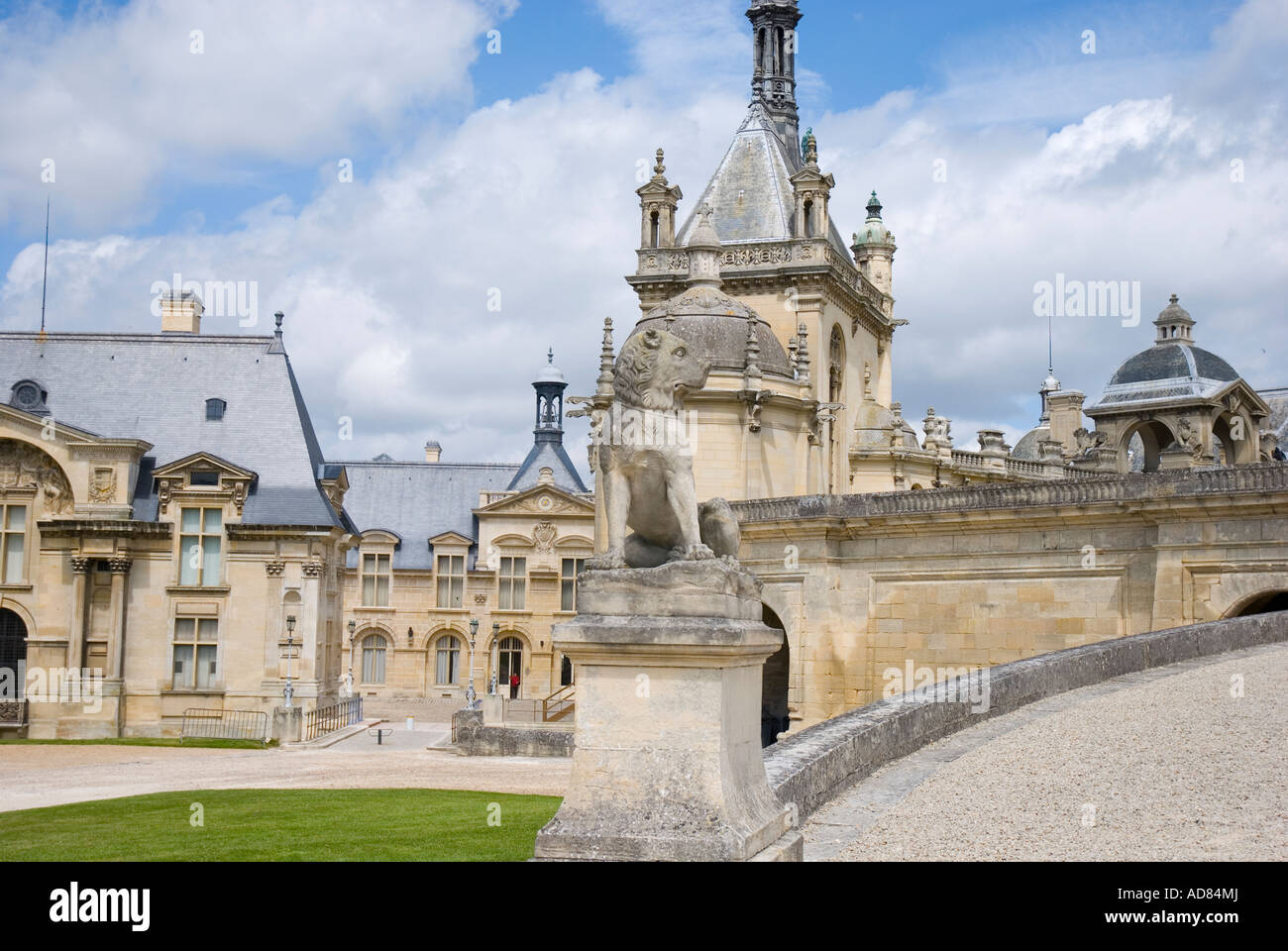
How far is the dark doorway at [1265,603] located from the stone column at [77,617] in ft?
87.5

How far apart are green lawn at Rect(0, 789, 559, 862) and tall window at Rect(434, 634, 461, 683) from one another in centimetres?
3095

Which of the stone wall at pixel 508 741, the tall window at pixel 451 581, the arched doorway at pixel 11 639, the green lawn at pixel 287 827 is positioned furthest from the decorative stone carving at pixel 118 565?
the tall window at pixel 451 581

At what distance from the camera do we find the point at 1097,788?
8.80 m

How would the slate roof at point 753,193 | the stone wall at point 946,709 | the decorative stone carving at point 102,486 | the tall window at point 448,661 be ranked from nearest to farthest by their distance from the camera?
the stone wall at point 946,709 → the decorative stone carving at point 102,486 → the slate roof at point 753,193 → the tall window at point 448,661

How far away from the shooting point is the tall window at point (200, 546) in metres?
33.6

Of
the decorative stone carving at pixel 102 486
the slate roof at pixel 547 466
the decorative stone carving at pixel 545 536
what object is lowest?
the decorative stone carving at pixel 545 536

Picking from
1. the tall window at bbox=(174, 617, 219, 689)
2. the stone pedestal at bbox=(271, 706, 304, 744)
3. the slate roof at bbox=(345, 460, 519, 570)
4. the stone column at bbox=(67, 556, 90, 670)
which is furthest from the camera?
the slate roof at bbox=(345, 460, 519, 570)

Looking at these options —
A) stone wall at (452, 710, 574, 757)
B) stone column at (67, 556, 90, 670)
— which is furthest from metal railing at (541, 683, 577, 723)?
stone column at (67, 556, 90, 670)

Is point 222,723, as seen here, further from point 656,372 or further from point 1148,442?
point 1148,442

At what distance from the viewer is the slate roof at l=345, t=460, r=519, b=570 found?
52.7 m

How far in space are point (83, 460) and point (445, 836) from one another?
24044mm

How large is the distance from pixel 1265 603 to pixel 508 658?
3378 centimetres

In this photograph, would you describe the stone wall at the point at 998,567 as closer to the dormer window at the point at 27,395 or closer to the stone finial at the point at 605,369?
the stone finial at the point at 605,369

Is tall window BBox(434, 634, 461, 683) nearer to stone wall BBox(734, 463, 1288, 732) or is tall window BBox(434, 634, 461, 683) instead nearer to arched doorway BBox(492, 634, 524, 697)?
arched doorway BBox(492, 634, 524, 697)
